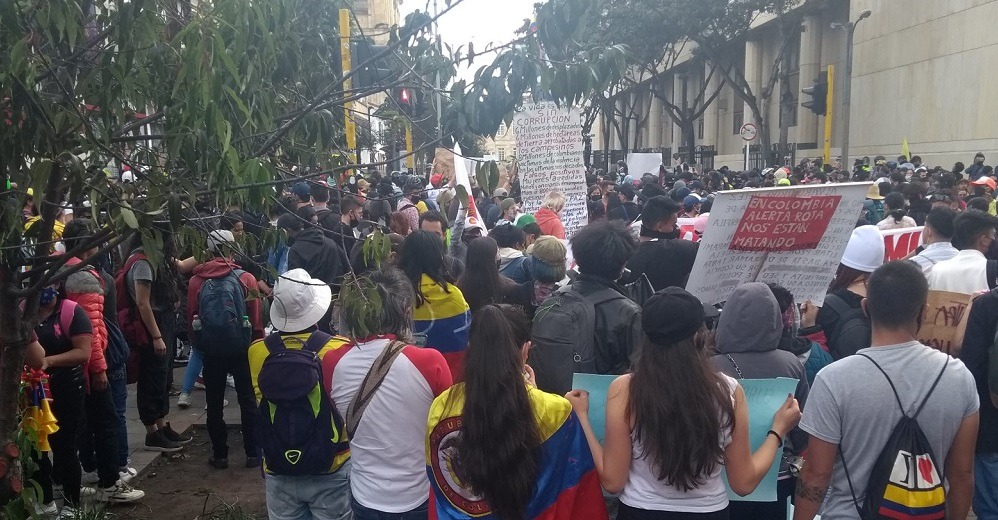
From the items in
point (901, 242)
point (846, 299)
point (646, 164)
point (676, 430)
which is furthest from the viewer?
point (646, 164)

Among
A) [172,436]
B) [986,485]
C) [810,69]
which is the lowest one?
[172,436]

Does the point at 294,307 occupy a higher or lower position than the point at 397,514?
higher

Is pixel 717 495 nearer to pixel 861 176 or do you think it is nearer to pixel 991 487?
pixel 991 487

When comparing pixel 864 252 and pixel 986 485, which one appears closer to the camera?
pixel 986 485

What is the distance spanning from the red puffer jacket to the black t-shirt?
8.4 inches

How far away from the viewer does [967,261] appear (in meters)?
5.20

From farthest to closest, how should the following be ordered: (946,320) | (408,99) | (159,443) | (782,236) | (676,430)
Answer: (159,443) < (782,236) < (408,99) < (946,320) < (676,430)

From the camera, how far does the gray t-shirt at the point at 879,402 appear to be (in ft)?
9.94

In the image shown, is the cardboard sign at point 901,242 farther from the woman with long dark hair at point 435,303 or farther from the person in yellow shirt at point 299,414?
the person in yellow shirt at point 299,414

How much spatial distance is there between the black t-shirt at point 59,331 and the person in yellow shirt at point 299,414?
5.22 feet

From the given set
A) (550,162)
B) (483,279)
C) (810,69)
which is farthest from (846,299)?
(810,69)

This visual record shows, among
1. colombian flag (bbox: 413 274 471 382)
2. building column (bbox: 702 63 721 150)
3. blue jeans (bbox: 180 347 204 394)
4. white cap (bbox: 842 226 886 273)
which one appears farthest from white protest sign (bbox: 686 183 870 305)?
building column (bbox: 702 63 721 150)

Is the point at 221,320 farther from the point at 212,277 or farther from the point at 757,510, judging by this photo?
the point at 757,510

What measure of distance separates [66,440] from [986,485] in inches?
193
